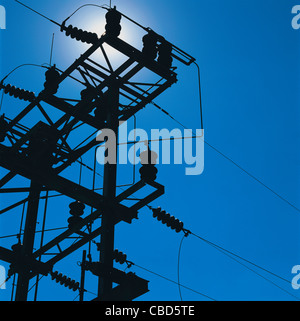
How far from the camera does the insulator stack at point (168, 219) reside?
43.5 ft

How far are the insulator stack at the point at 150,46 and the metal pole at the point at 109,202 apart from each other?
92 cm

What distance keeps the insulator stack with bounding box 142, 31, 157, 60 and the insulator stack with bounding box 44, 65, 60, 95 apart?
81.9 inches

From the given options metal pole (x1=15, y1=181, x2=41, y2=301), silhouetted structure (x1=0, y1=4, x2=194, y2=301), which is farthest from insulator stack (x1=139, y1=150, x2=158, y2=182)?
metal pole (x1=15, y1=181, x2=41, y2=301)

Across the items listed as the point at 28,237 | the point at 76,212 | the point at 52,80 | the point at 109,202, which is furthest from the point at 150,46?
the point at 28,237

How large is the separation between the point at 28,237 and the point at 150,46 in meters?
5.50

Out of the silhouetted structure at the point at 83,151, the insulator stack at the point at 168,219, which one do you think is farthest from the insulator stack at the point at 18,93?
the insulator stack at the point at 168,219

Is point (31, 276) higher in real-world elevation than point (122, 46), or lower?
lower

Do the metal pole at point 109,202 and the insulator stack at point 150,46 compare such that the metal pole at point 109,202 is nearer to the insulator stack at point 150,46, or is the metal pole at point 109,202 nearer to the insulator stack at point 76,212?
the insulator stack at point 150,46

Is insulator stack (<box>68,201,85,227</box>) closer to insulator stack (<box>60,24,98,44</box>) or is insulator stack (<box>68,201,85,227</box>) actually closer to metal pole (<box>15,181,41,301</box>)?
metal pole (<box>15,181,41,301</box>)

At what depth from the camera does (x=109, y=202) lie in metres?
13.1
